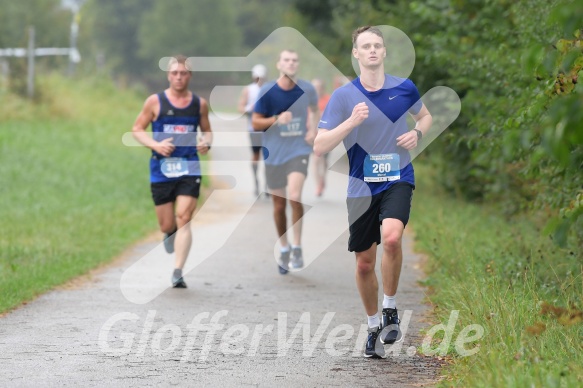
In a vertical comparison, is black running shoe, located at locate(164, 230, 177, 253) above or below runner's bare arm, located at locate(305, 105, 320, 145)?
below

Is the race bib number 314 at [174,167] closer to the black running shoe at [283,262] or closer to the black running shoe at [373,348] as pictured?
the black running shoe at [283,262]

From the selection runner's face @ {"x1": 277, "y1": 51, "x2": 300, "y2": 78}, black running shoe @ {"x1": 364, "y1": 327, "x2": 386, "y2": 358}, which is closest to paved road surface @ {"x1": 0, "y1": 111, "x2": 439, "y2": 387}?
black running shoe @ {"x1": 364, "y1": 327, "x2": 386, "y2": 358}

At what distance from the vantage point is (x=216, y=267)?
38.7 feet

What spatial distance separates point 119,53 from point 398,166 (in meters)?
103

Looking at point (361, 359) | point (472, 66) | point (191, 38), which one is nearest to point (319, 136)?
point (361, 359)

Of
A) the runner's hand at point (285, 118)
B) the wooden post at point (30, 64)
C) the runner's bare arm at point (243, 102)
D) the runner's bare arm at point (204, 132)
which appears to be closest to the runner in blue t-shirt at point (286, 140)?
the runner's hand at point (285, 118)

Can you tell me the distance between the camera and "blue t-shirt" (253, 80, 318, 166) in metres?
11.6

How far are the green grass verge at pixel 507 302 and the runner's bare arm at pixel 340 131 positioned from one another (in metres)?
1.35

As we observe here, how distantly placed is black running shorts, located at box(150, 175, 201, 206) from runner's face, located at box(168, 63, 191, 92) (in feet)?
2.81

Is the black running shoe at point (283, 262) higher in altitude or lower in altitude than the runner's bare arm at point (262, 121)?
lower

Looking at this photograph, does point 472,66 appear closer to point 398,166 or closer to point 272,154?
point 272,154

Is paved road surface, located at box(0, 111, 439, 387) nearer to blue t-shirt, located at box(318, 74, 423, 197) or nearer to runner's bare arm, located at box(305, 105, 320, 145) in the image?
blue t-shirt, located at box(318, 74, 423, 197)

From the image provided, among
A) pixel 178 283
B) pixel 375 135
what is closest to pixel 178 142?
pixel 178 283

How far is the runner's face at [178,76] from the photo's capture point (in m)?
10.4
